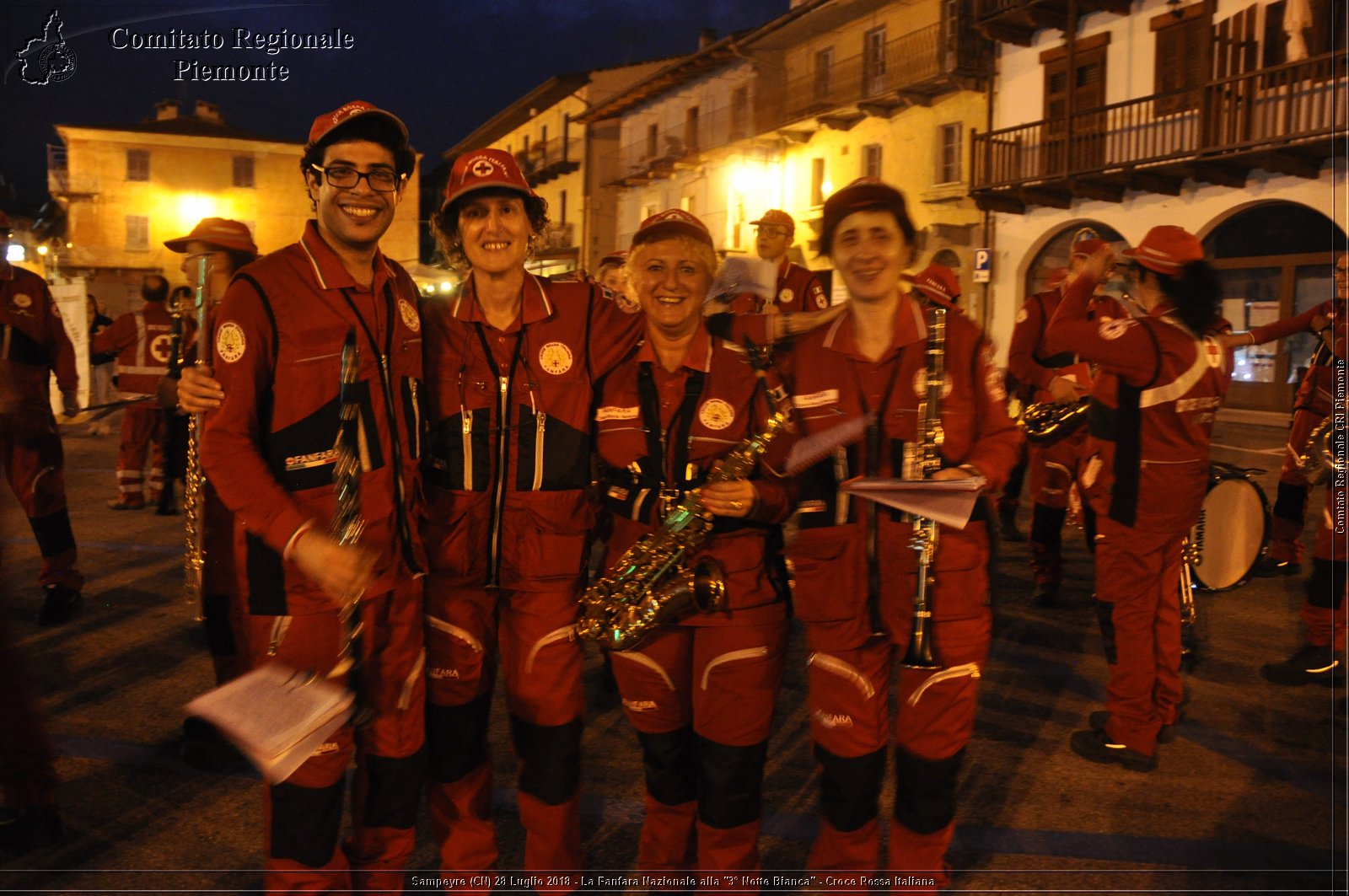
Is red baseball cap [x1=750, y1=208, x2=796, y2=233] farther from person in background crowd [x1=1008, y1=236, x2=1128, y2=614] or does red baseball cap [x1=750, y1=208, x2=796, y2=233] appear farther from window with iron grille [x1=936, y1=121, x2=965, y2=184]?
window with iron grille [x1=936, y1=121, x2=965, y2=184]

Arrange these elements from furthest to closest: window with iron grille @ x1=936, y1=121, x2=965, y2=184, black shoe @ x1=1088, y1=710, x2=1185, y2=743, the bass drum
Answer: window with iron grille @ x1=936, y1=121, x2=965, y2=184
the bass drum
black shoe @ x1=1088, y1=710, x2=1185, y2=743

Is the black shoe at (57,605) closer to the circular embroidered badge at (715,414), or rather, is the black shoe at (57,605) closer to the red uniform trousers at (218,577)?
the red uniform trousers at (218,577)

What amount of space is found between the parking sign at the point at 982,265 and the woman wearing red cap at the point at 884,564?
20.2 m

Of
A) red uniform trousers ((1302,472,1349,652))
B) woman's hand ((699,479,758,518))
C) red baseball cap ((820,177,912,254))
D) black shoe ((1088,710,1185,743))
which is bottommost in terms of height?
black shoe ((1088,710,1185,743))

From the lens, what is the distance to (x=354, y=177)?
2787mm

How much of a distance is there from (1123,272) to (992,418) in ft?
6.85

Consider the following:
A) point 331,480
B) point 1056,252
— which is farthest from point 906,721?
point 1056,252

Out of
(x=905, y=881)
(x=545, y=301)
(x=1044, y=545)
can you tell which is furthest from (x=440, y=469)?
(x=1044, y=545)

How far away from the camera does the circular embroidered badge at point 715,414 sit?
296 centimetres

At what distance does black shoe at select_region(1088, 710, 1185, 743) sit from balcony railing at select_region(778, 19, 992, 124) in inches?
810

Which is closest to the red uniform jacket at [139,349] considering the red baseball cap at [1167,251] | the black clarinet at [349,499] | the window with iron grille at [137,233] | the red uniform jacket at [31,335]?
the red uniform jacket at [31,335]

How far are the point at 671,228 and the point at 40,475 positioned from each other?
504 cm

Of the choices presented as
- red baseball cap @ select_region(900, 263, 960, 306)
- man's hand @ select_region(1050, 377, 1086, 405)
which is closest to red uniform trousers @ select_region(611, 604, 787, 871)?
man's hand @ select_region(1050, 377, 1086, 405)

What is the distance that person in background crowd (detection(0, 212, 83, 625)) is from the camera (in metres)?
5.78
